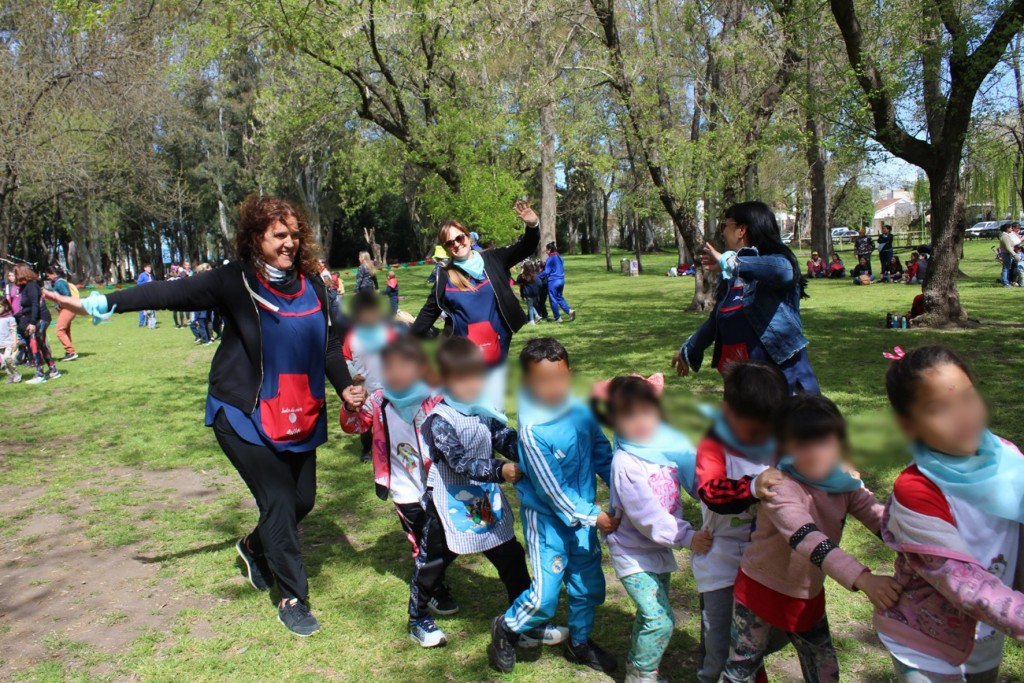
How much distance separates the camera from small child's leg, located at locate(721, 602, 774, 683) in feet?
9.12

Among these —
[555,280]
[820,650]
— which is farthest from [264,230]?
[555,280]

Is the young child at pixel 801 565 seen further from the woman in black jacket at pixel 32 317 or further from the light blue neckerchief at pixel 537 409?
the woman in black jacket at pixel 32 317

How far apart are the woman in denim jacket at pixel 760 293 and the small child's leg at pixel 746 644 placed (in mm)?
1658

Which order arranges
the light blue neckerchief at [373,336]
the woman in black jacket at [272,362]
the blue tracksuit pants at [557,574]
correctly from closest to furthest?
the light blue neckerchief at [373,336] → the blue tracksuit pants at [557,574] → the woman in black jacket at [272,362]

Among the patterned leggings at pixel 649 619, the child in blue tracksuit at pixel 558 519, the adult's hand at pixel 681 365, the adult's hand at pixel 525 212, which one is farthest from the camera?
the adult's hand at pixel 525 212

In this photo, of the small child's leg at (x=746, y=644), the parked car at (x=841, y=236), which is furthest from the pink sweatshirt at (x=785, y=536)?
the parked car at (x=841, y=236)

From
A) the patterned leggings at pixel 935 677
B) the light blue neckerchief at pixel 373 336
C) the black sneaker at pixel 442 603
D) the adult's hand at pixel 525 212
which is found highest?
the adult's hand at pixel 525 212

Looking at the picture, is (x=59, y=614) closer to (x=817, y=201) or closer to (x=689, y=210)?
(x=689, y=210)

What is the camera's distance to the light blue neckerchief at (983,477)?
208 centimetres

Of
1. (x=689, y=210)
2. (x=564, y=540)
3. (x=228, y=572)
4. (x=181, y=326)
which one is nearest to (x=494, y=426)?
(x=564, y=540)

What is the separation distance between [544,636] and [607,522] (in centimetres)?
91

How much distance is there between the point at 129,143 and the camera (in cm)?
3103

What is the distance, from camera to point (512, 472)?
3383 mm

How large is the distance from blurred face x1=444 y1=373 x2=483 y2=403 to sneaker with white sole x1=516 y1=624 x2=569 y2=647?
1.39 m
